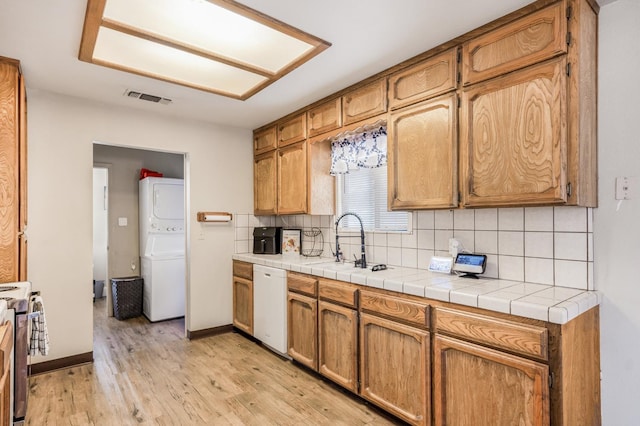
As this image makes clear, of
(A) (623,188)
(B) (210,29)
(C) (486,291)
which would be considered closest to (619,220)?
(A) (623,188)

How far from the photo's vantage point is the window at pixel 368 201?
295 cm

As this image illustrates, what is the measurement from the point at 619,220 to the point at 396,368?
4.65 feet

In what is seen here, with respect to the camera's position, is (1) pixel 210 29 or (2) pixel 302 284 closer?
(1) pixel 210 29

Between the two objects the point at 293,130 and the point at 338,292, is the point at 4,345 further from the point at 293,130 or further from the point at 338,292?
the point at 293,130

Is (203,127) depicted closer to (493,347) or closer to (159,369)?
(159,369)

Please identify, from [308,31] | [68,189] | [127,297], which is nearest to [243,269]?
[68,189]

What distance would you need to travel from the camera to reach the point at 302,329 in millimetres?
2895

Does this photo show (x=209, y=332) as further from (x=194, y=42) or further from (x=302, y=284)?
(x=194, y=42)

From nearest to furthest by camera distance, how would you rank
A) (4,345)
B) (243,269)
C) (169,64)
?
1. (4,345)
2. (169,64)
3. (243,269)

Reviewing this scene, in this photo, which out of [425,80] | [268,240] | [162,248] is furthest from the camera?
[162,248]

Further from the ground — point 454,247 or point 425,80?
point 425,80

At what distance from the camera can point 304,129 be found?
3359 mm

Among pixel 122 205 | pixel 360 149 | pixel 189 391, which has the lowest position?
pixel 189 391

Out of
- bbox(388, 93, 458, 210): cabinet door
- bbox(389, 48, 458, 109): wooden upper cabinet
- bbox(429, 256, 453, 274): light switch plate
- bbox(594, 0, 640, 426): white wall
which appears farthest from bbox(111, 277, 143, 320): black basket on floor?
bbox(594, 0, 640, 426): white wall
